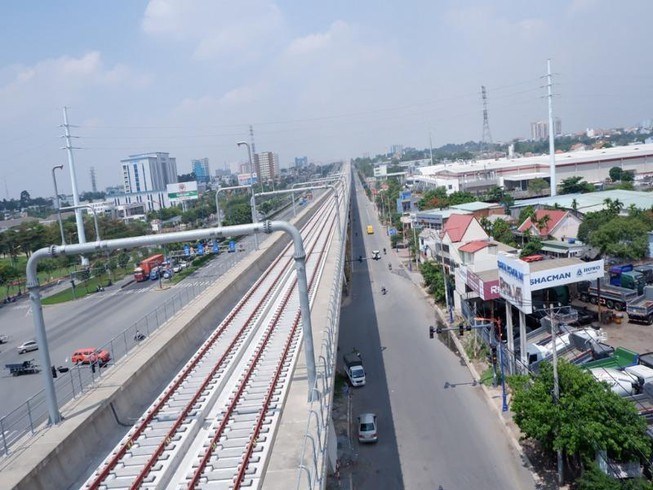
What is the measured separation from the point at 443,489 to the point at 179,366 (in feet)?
17.8

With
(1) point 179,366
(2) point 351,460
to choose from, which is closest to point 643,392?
(2) point 351,460

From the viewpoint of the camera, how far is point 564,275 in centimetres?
1415

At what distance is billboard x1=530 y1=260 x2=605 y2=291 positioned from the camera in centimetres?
1365

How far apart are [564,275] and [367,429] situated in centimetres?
681

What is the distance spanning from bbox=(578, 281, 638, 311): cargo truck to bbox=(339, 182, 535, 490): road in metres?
5.48

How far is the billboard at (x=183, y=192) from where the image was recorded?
45.9m

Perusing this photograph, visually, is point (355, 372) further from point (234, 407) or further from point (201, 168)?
point (201, 168)

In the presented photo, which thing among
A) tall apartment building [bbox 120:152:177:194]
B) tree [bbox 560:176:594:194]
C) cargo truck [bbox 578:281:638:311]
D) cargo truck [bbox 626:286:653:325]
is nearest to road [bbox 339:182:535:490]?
cargo truck [bbox 578:281:638:311]

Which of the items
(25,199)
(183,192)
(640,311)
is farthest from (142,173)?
(640,311)

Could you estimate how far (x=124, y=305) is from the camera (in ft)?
84.4

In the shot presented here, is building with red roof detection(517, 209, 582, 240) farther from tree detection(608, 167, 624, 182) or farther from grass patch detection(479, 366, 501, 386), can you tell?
tree detection(608, 167, 624, 182)

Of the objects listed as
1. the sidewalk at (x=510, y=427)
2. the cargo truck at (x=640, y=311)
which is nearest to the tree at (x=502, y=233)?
the sidewalk at (x=510, y=427)

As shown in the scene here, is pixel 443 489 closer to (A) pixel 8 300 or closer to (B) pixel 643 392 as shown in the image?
(B) pixel 643 392

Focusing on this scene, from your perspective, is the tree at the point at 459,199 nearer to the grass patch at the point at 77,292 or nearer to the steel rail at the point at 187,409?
the grass patch at the point at 77,292
